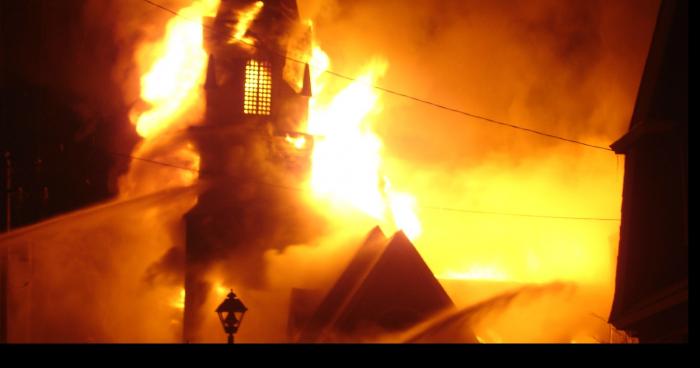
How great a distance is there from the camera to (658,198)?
1781 centimetres

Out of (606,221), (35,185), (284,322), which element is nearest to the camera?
(35,185)

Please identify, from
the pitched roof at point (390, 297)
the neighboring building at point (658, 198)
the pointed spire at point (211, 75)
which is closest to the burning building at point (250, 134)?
the pointed spire at point (211, 75)

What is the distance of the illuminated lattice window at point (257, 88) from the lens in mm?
43562

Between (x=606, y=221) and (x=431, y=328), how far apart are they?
59.2 ft

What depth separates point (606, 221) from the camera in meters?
43.1

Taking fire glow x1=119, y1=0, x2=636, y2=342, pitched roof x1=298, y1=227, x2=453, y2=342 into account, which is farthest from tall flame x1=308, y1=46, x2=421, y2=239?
pitched roof x1=298, y1=227, x2=453, y2=342

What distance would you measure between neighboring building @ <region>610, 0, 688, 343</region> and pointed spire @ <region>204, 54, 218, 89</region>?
93.6 feet

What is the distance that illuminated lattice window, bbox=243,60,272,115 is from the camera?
43.6m

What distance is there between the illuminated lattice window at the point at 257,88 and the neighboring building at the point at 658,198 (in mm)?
27753

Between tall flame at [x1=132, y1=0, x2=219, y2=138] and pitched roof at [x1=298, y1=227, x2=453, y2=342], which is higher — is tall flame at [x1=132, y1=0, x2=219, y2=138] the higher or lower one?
the higher one

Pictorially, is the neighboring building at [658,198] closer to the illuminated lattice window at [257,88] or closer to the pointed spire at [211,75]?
the illuminated lattice window at [257,88]

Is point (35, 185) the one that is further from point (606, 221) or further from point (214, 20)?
point (606, 221)

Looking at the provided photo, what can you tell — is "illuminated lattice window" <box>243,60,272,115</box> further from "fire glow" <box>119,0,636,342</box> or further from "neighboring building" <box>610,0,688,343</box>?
"neighboring building" <box>610,0,688,343</box>
